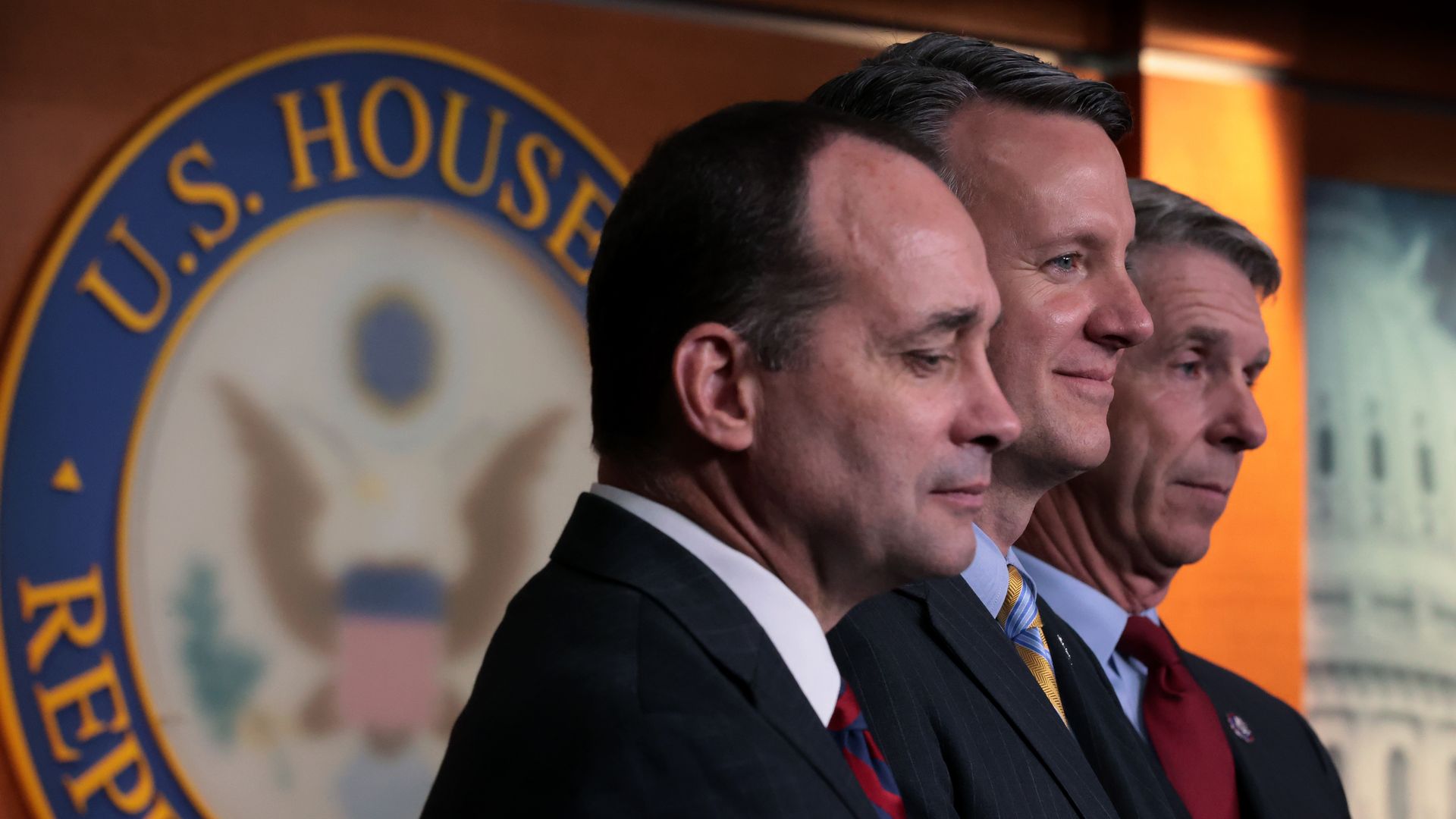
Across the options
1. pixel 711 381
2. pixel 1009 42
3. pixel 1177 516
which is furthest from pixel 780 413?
pixel 1009 42

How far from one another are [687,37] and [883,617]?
2.01 meters

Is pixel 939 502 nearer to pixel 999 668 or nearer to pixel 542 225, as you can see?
pixel 999 668

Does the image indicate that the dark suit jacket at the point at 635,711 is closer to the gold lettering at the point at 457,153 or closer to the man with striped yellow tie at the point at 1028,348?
the man with striped yellow tie at the point at 1028,348

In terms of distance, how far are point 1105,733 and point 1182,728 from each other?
31 cm

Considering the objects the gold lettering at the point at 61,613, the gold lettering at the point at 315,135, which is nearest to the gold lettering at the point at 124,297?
the gold lettering at the point at 315,135

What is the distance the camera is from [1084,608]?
7.09ft

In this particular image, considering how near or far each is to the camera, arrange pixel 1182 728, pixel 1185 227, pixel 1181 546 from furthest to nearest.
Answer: pixel 1185 227 → pixel 1181 546 → pixel 1182 728

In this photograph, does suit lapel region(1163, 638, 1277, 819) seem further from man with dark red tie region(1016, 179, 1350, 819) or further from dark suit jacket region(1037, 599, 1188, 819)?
dark suit jacket region(1037, 599, 1188, 819)

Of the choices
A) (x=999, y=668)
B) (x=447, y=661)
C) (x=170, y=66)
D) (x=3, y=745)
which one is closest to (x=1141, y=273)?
(x=999, y=668)

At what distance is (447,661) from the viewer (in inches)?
117

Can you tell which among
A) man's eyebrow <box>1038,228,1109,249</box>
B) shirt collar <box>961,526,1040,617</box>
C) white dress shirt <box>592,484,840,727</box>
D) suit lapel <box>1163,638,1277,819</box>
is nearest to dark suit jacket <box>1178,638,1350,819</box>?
suit lapel <box>1163,638,1277,819</box>

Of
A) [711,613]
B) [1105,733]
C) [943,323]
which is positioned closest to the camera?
[711,613]

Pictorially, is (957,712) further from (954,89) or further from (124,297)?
(124,297)

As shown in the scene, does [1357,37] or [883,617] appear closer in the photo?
[883,617]
